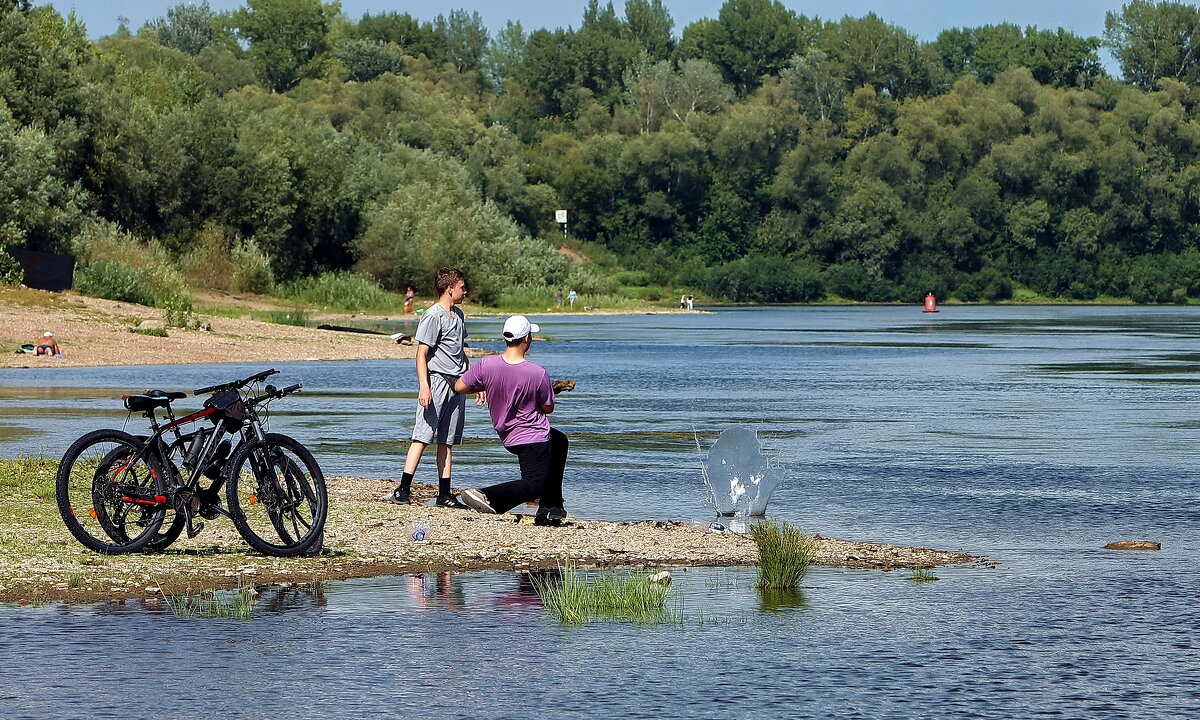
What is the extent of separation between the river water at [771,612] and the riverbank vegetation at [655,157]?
53.4m

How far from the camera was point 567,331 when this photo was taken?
64500 mm

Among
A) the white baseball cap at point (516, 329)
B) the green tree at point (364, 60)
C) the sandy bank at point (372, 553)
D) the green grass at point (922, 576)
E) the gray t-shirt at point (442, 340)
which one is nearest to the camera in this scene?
the sandy bank at point (372, 553)

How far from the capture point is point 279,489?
11438mm

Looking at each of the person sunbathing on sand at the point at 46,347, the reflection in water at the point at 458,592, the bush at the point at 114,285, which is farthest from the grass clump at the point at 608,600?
the bush at the point at 114,285

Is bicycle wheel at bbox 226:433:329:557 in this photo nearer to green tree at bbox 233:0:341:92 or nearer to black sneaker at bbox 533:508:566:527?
black sneaker at bbox 533:508:566:527

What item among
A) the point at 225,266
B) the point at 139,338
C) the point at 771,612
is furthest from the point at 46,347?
the point at 225,266

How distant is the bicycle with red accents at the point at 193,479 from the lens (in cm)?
1136

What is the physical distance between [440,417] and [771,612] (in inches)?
186

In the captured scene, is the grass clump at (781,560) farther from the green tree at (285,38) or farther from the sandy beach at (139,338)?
the green tree at (285,38)

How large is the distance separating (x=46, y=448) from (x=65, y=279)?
115ft

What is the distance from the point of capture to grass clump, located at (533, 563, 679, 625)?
9.98 m

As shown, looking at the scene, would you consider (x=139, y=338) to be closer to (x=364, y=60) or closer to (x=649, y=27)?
(x=364, y=60)

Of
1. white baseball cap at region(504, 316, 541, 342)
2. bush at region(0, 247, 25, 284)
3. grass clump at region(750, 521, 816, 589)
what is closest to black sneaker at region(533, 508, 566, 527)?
white baseball cap at region(504, 316, 541, 342)

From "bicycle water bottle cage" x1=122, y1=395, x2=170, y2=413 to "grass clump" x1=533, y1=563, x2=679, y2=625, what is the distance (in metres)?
2.61
